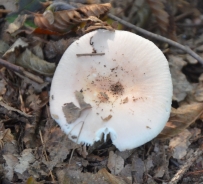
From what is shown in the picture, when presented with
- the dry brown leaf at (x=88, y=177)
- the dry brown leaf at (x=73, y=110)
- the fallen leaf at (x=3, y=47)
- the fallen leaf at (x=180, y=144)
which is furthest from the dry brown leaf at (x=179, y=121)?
the fallen leaf at (x=3, y=47)

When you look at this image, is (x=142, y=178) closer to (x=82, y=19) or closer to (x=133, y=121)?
Result: (x=133, y=121)

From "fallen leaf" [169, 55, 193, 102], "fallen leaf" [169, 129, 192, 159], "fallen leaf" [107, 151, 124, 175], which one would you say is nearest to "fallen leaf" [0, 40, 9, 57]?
"fallen leaf" [107, 151, 124, 175]

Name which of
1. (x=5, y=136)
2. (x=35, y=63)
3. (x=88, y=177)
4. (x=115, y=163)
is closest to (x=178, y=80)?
(x=115, y=163)

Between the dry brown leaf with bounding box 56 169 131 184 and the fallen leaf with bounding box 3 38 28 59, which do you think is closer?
the dry brown leaf with bounding box 56 169 131 184

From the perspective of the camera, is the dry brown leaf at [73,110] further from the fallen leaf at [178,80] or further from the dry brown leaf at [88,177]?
the fallen leaf at [178,80]

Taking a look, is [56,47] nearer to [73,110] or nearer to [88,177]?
[73,110]

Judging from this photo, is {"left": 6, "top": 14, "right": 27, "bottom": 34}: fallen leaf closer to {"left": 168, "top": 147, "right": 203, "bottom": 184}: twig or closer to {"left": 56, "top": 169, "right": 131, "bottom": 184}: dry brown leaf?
{"left": 56, "top": 169, "right": 131, "bottom": 184}: dry brown leaf
